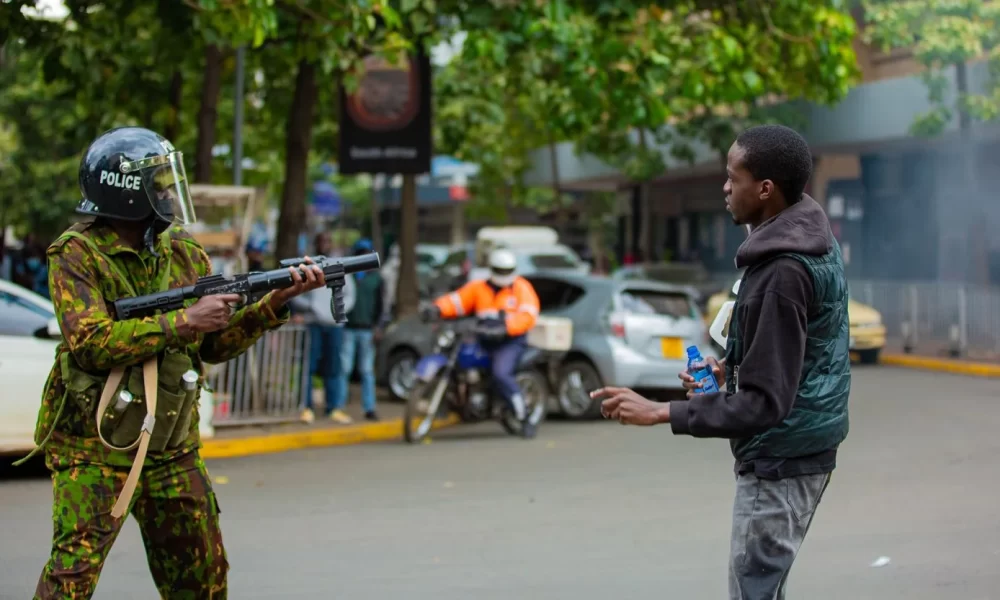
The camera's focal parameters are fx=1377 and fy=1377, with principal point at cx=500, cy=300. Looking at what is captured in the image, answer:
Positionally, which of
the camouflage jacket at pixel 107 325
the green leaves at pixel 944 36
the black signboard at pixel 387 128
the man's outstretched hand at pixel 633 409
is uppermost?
the green leaves at pixel 944 36

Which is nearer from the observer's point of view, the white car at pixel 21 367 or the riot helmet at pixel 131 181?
the riot helmet at pixel 131 181

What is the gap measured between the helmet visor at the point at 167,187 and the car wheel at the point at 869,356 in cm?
1843

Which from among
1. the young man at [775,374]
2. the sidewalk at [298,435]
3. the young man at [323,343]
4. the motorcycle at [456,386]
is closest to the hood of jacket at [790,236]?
the young man at [775,374]

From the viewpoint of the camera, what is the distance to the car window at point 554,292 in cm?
1473

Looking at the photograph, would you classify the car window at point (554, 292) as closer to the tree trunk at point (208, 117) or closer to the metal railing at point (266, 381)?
the metal railing at point (266, 381)

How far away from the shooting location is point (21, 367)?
384 inches

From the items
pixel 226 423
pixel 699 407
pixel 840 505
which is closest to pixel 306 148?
pixel 226 423

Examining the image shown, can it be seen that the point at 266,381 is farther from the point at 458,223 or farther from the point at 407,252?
the point at 458,223

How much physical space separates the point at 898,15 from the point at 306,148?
10.5 metres

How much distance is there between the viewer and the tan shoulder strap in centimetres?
389

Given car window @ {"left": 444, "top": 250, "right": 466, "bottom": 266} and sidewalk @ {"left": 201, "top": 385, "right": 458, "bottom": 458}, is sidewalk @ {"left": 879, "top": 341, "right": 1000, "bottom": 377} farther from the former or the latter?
car window @ {"left": 444, "top": 250, "right": 466, "bottom": 266}

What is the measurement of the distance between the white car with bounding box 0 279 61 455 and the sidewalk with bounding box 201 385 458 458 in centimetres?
206

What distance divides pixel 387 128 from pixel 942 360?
9596 millimetres

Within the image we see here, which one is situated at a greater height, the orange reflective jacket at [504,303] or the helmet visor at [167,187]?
the helmet visor at [167,187]
